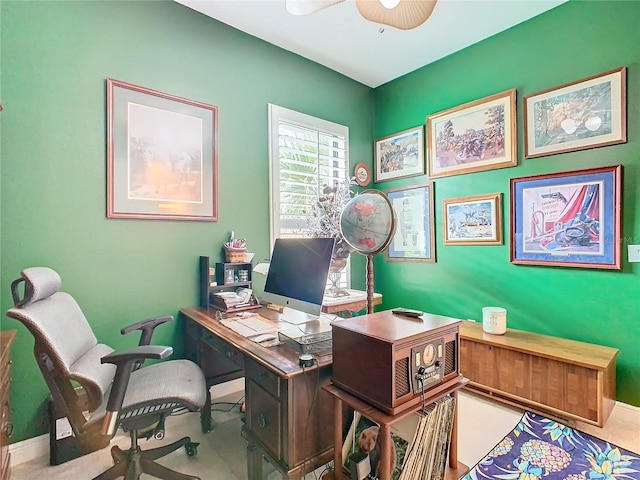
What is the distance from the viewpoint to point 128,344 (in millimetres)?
2121

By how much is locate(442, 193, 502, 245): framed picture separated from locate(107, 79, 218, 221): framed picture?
217 cm

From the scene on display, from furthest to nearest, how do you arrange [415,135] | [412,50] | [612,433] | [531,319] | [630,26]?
[415,135], [412,50], [531,319], [630,26], [612,433]

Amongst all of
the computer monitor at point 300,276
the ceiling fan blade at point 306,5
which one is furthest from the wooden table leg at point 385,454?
the ceiling fan blade at point 306,5

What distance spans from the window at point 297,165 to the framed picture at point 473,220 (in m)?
1.20

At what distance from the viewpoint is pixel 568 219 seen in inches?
90.8

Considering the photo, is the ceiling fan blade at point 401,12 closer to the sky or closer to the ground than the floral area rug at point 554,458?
closer to the sky

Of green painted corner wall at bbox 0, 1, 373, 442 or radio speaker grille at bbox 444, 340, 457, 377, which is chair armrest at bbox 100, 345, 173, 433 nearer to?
green painted corner wall at bbox 0, 1, 373, 442

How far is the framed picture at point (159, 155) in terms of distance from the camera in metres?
2.08

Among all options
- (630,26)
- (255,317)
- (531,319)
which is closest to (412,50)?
(630,26)

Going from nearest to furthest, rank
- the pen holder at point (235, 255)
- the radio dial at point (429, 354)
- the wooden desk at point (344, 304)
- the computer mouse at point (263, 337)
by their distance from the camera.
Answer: the radio dial at point (429, 354)
the computer mouse at point (263, 337)
the wooden desk at point (344, 304)
the pen holder at point (235, 255)

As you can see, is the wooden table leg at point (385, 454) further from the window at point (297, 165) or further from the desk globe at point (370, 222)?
the window at point (297, 165)

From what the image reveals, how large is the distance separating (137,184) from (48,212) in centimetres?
51

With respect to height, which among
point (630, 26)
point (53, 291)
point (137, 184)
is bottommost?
point (53, 291)

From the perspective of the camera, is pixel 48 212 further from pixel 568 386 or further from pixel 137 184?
pixel 568 386
